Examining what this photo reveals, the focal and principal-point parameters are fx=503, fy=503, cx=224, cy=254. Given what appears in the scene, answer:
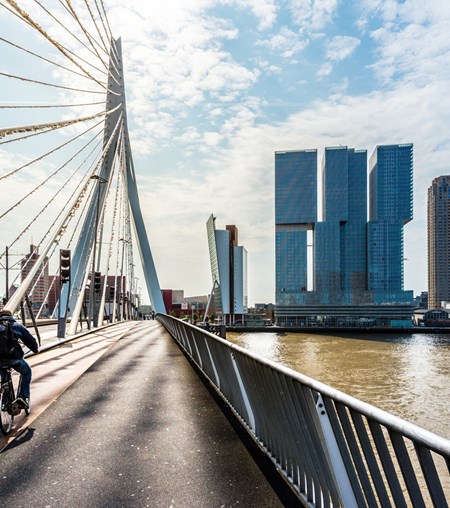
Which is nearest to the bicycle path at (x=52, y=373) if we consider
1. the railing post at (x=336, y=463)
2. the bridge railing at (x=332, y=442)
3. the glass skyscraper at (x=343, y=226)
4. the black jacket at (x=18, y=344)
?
the black jacket at (x=18, y=344)

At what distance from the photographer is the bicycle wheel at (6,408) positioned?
6508mm

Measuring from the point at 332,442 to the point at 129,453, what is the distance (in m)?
3.05

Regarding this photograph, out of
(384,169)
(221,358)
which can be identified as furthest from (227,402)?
(384,169)

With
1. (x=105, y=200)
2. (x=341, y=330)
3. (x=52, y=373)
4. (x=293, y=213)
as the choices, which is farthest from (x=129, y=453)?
(x=293, y=213)

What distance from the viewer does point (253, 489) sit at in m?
4.62

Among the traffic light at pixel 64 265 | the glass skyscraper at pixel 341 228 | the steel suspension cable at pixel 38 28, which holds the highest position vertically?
the glass skyscraper at pixel 341 228

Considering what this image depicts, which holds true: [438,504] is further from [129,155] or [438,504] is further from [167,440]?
[129,155]

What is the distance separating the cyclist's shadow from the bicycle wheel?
20cm

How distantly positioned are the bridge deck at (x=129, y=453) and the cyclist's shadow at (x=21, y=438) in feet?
0.04

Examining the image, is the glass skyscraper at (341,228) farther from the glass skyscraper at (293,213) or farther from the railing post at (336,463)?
the railing post at (336,463)

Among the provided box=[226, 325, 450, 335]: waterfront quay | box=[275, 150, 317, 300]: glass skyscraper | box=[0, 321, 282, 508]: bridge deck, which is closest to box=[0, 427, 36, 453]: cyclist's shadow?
box=[0, 321, 282, 508]: bridge deck

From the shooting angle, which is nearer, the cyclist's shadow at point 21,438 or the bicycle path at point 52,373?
the cyclist's shadow at point 21,438

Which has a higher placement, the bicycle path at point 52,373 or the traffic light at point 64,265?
the traffic light at point 64,265

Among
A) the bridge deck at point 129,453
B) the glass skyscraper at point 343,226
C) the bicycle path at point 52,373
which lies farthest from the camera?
the glass skyscraper at point 343,226
